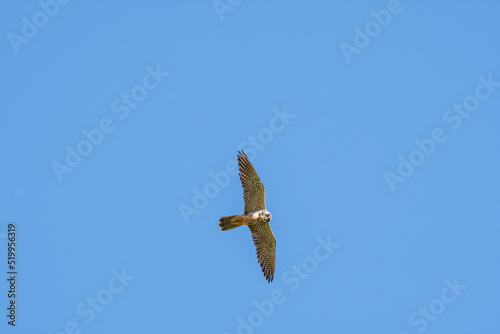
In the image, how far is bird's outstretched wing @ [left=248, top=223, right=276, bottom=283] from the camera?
88.6 ft

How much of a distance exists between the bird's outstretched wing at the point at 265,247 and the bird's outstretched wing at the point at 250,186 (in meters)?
1.08

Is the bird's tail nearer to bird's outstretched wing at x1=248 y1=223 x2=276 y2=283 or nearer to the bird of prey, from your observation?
the bird of prey

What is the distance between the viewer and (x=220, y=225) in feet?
84.9

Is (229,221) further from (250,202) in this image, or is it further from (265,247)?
(265,247)

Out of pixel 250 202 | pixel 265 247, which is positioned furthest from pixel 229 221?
pixel 265 247

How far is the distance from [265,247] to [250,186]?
266 centimetres

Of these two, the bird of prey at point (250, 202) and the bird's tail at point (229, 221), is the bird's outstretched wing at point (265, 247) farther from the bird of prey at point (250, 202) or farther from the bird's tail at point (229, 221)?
the bird's tail at point (229, 221)

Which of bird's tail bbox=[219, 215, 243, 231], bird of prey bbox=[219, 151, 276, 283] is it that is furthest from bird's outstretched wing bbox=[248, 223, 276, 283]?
bird's tail bbox=[219, 215, 243, 231]

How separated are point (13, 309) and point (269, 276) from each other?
9324 millimetres

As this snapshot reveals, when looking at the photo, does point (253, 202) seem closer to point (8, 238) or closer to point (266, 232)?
point (266, 232)

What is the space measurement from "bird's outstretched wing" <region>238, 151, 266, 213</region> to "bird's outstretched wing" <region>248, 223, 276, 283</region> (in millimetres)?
1078

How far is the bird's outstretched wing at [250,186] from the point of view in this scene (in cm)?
2586

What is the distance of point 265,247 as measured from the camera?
27.4m

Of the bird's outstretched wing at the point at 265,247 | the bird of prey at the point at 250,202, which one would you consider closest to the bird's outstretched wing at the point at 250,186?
the bird of prey at the point at 250,202
